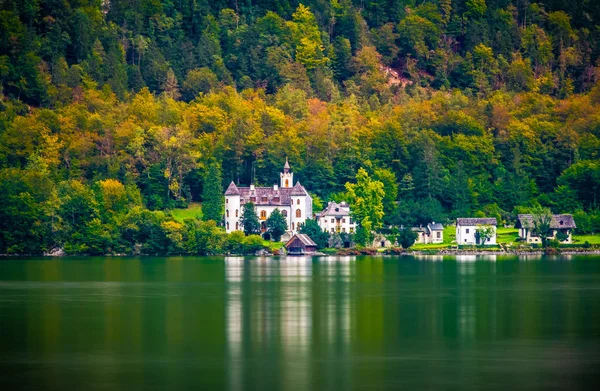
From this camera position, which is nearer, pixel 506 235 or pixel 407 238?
pixel 407 238

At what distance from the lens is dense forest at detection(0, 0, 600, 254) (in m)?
115

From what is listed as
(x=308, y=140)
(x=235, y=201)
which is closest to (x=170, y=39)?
(x=308, y=140)

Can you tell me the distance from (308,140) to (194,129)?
15.0 meters

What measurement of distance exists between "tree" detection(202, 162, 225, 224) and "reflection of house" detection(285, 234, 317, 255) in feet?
30.3

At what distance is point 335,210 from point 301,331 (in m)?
72.0

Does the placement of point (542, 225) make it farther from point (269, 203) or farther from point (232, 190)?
point (232, 190)

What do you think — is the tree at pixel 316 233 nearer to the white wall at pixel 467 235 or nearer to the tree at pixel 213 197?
the tree at pixel 213 197

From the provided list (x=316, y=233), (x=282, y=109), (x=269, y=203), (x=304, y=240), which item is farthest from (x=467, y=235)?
(x=282, y=109)

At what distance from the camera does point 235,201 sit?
117000 millimetres

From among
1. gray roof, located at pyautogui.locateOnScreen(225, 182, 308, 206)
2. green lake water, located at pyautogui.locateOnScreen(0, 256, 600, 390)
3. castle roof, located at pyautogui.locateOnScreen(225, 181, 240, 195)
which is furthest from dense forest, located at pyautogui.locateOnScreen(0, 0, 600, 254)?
green lake water, located at pyautogui.locateOnScreen(0, 256, 600, 390)

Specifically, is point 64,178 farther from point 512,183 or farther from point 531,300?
point 531,300

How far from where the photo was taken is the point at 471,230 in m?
111

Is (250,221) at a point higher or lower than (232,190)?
lower

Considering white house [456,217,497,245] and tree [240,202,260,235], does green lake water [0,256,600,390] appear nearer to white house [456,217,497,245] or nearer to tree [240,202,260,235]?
white house [456,217,497,245]
